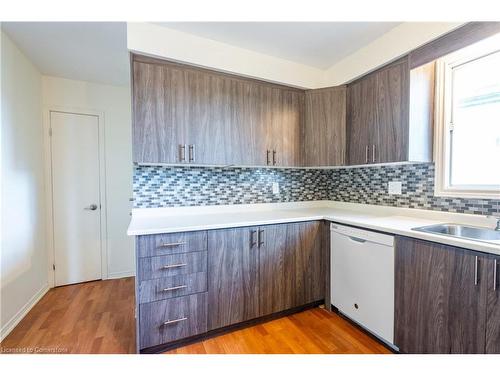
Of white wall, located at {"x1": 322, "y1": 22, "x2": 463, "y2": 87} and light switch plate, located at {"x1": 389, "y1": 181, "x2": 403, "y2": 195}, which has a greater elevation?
white wall, located at {"x1": 322, "y1": 22, "x2": 463, "y2": 87}

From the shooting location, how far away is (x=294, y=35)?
1.91 meters

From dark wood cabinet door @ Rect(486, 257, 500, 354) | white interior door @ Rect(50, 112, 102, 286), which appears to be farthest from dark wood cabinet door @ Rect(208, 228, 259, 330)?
white interior door @ Rect(50, 112, 102, 286)

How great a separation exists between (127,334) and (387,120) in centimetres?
270

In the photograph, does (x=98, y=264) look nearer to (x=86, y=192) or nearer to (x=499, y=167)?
(x=86, y=192)

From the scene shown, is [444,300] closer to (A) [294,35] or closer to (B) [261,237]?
(B) [261,237]

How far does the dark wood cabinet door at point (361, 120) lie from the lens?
204cm

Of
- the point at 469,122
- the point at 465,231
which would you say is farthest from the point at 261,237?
the point at 469,122

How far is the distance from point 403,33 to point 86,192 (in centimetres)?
351

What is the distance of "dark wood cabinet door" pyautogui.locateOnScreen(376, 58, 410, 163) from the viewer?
1.78 metres

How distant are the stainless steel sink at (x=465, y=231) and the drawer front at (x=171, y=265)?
4.89 feet

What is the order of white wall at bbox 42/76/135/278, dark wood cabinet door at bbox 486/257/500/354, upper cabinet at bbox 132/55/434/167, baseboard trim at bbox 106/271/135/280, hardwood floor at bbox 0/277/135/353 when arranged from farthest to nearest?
baseboard trim at bbox 106/271/135/280, white wall at bbox 42/76/135/278, upper cabinet at bbox 132/55/434/167, hardwood floor at bbox 0/277/135/353, dark wood cabinet door at bbox 486/257/500/354

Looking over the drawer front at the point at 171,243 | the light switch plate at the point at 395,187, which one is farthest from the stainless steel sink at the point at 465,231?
the drawer front at the point at 171,243

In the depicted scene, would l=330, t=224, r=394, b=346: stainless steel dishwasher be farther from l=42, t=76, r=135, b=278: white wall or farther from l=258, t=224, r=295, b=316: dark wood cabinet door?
l=42, t=76, r=135, b=278: white wall

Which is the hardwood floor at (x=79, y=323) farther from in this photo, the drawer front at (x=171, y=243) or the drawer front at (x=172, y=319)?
the drawer front at (x=171, y=243)
